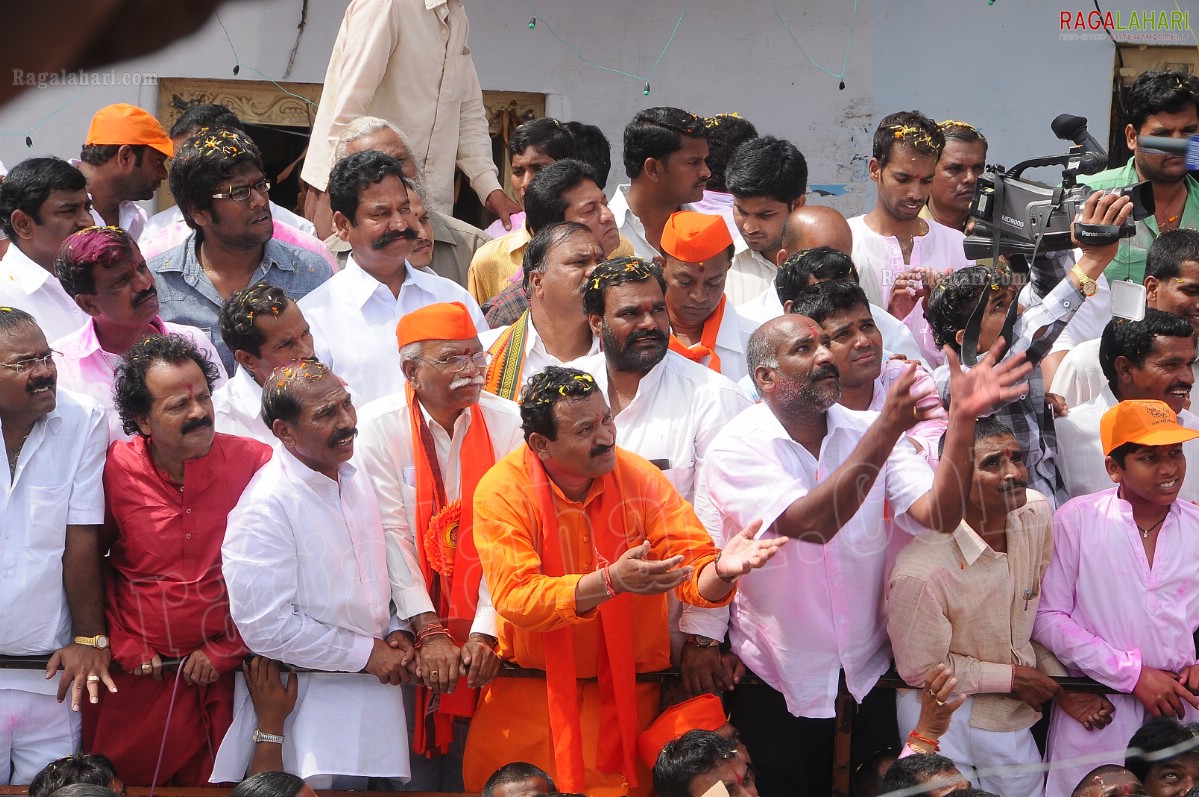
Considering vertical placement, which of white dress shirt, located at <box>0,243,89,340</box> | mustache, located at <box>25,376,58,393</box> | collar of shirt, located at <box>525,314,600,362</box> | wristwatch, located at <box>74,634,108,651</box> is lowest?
wristwatch, located at <box>74,634,108,651</box>

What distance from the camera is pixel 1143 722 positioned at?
187 inches

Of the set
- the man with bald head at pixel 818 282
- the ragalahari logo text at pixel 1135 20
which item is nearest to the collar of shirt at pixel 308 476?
the man with bald head at pixel 818 282

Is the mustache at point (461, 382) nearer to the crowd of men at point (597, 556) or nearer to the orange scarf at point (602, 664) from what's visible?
the crowd of men at point (597, 556)

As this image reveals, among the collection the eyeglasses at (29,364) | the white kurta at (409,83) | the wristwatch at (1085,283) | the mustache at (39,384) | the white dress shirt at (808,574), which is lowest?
the white dress shirt at (808,574)

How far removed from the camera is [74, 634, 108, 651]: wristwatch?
15.0ft

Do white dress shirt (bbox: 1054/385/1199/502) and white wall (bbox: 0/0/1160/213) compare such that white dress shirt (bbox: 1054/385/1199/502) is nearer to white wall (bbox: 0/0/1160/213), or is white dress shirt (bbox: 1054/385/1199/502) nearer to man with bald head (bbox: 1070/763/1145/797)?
man with bald head (bbox: 1070/763/1145/797)

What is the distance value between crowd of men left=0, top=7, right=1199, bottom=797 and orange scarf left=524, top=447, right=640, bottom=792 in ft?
0.04

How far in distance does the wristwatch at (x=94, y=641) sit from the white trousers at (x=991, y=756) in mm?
2594

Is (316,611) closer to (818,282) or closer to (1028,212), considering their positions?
(818,282)

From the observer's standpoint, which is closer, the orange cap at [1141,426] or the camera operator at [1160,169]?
the orange cap at [1141,426]

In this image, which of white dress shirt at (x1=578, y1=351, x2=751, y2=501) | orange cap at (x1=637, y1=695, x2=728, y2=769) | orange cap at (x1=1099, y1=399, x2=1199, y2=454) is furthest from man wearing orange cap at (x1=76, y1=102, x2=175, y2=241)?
orange cap at (x1=1099, y1=399, x2=1199, y2=454)

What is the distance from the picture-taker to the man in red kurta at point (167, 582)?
4566 millimetres

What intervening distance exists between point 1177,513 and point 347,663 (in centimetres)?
277

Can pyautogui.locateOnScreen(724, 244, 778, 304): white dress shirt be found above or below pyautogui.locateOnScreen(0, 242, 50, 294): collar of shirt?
above
